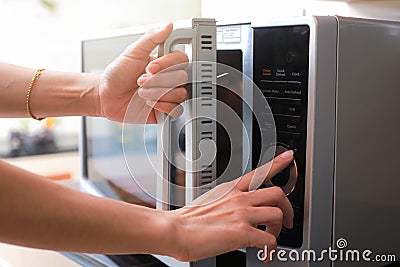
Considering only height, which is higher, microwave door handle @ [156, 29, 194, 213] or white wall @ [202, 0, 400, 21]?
white wall @ [202, 0, 400, 21]

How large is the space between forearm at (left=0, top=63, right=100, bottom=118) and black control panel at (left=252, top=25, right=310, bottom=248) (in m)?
0.34

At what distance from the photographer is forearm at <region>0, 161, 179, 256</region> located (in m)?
0.50

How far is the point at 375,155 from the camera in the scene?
734 mm

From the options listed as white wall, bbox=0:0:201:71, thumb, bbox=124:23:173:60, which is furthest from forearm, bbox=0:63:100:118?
white wall, bbox=0:0:201:71

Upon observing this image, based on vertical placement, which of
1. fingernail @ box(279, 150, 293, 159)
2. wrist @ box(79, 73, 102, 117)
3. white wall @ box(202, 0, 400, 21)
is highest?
white wall @ box(202, 0, 400, 21)

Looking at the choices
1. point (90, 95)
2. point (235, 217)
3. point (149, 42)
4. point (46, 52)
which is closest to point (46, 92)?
point (90, 95)

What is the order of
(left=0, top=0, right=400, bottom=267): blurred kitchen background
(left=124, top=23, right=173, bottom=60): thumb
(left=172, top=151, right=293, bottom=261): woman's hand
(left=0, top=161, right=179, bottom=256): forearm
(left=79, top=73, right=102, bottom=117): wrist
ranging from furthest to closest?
(left=0, top=0, right=400, bottom=267): blurred kitchen background < (left=79, top=73, right=102, bottom=117): wrist < (left=124, top=23, right=173, bottom=60): thumb < (left=172, top=151, right=293, bottom=261): woman's hand < (left=0, top=161, right=179, bottom=256): forearm

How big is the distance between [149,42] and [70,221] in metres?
0.31

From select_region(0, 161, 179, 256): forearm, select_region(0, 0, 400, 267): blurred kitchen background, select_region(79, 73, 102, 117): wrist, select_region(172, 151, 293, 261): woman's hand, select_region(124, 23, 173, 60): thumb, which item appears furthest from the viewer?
select_region(0, 0, 400, 267): blurred kitchen background

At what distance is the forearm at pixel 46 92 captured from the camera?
0.93 metres

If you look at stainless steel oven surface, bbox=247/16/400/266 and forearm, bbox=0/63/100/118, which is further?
→ forearm, bbox=0/63/100/118

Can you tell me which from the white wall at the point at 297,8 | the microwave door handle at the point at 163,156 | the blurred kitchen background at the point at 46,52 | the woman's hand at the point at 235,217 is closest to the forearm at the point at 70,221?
the woman's hand at the point at 235,217

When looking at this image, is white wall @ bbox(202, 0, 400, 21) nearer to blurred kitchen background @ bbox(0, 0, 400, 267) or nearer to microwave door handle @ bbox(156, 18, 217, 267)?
microwave door handle @ bbox(156, 18, 217, 267)

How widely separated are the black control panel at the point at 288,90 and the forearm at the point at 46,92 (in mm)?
338
